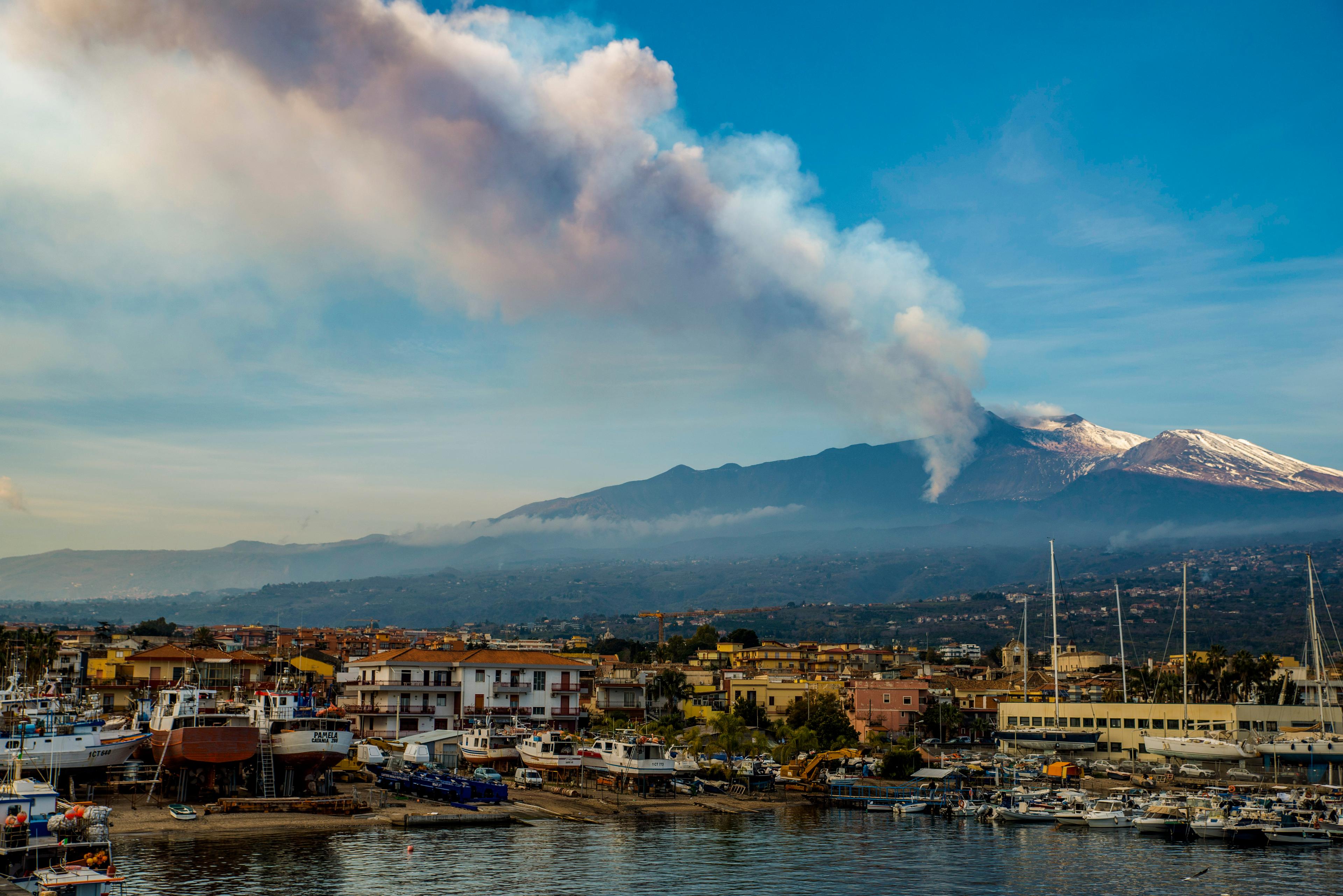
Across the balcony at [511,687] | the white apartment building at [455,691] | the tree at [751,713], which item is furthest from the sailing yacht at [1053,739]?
the balcony at [511,687]

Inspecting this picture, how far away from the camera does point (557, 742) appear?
224 ft

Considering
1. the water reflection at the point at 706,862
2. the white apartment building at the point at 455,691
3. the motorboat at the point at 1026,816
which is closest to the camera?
the water reflection at the point at 706,862

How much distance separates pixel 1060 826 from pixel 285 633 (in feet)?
396

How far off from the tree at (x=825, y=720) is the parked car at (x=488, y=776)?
100 ft

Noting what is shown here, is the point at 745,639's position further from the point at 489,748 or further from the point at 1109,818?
the point at 1109,818

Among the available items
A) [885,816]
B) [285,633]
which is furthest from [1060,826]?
[285,633]

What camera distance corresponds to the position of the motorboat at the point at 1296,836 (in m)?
57.3

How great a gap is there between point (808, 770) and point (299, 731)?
1353 inches

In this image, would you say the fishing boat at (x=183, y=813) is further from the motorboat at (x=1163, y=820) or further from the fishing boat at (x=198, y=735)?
the motorboat at (x=1163, y=820)

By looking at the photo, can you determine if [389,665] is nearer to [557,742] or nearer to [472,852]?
[557,742]

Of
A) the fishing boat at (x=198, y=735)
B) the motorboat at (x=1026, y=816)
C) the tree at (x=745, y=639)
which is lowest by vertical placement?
the motorboat at (x=1026, y=816)

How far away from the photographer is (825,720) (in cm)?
9088

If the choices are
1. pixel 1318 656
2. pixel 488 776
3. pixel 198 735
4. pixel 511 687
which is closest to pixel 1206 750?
pixel 1318 656

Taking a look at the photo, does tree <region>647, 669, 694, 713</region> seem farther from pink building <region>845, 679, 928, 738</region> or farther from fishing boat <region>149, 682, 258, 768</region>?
fishing boat <region>149, 682, 258, 768</region>
